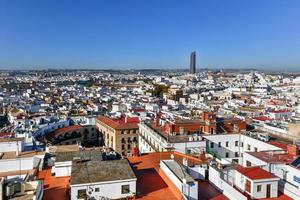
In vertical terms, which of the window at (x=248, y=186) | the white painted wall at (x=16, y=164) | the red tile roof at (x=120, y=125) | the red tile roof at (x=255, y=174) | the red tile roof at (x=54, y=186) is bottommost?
the red tile roof at (x=120, y=125)

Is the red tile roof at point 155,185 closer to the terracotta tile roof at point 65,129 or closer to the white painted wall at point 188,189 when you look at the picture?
the white painted wall at point 188,189

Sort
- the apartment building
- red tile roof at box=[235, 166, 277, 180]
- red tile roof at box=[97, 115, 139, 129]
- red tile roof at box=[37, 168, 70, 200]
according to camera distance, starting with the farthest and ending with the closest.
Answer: red tile roof at box=[97, 115, 139, 129] → the apartment building → red tile roof at box=[235, 166, 277, 180] → red tile roof at box=[37, 168, 70, 200]

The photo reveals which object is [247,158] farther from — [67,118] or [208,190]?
[67,118]

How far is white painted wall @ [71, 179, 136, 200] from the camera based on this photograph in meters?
20.0

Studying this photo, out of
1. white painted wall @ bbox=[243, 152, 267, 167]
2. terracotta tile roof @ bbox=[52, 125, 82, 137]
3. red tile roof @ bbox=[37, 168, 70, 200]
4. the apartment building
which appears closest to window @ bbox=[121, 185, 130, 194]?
red tile roof @ bbox=[37, 168, 70, 200]

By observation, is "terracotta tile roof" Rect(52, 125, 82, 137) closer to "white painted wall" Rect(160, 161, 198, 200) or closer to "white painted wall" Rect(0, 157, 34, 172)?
"white painted wall" Rect(0, 157, 34, 172)

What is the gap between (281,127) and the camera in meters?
46.9

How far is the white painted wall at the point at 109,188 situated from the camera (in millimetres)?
20000

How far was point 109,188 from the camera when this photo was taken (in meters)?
20.5

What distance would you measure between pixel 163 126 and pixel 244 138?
1135 cm

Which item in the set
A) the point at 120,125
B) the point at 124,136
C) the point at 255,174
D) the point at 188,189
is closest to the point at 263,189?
the point at 255,174

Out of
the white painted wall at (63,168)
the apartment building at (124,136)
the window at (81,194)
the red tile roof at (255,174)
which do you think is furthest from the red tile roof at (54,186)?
the apartment building at (124,136)

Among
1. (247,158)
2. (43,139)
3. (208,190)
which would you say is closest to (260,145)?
(247,158)

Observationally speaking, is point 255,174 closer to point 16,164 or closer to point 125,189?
point 125,189
